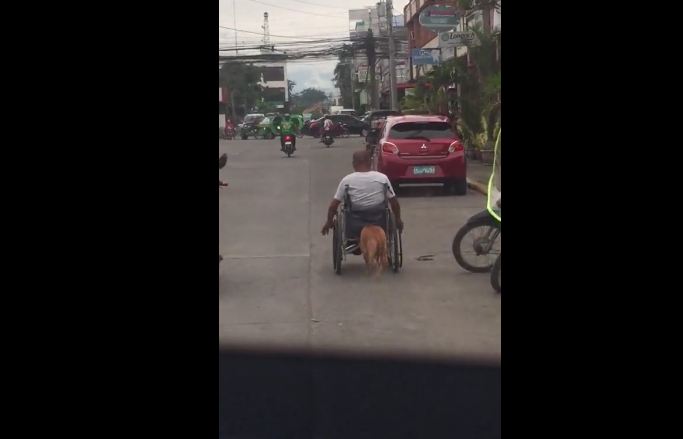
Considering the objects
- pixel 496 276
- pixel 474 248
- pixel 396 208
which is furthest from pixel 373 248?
pixel 496 276

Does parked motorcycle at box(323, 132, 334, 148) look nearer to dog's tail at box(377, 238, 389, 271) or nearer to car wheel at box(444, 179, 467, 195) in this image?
car wheel at box(444, 179, 467, 195)

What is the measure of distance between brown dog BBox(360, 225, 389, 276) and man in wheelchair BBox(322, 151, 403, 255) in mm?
61

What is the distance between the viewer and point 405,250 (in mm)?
7801

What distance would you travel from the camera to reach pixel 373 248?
6.62 metres

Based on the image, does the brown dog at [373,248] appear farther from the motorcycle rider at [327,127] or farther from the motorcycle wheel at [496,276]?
the motorcycle rider at [327,127]

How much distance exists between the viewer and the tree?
18.4 ft

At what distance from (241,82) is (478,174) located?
490cm

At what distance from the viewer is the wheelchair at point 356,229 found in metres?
6.59

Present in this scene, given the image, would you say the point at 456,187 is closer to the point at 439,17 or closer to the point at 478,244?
the point at 439,17

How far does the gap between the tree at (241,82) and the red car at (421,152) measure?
296 cm

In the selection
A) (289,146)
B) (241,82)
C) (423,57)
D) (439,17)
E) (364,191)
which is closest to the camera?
(241,82)

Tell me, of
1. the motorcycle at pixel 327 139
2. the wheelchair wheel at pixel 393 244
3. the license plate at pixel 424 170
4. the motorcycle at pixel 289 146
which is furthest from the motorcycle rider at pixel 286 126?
the wheelchair wheel at pixel 393 244
